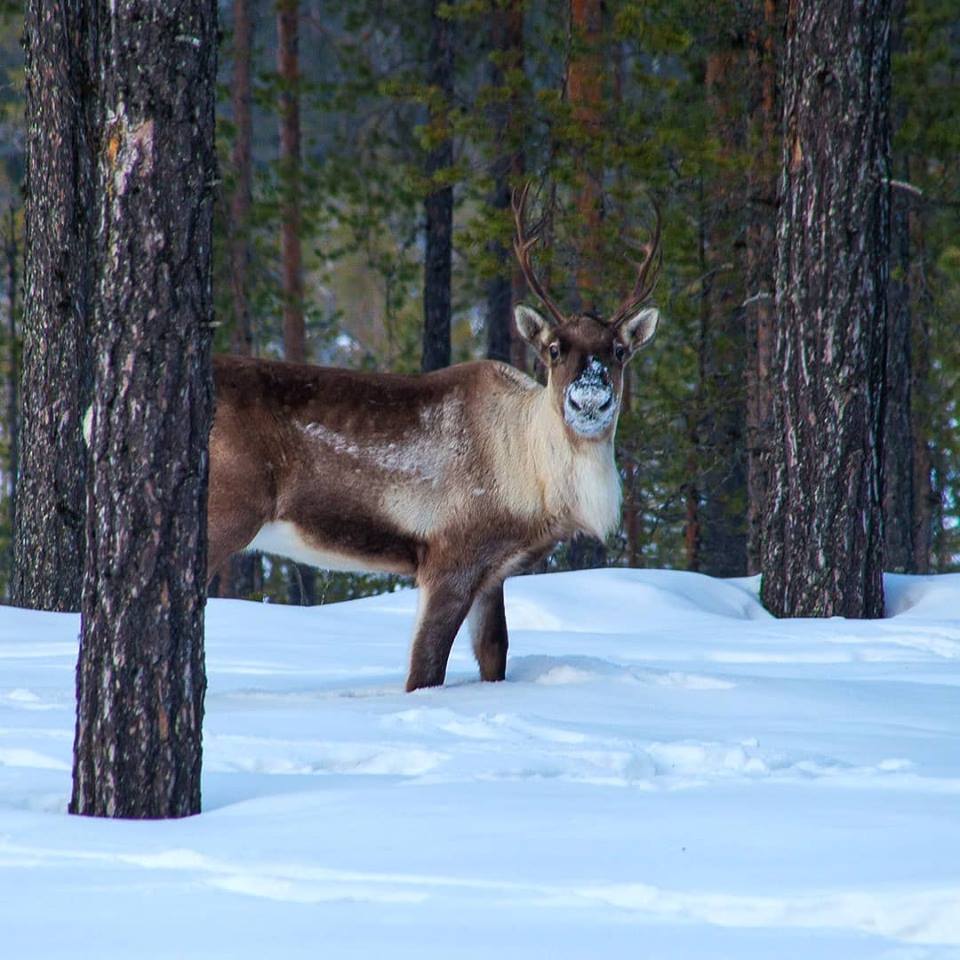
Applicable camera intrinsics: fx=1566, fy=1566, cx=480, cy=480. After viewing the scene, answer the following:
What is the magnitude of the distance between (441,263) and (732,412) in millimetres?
3456

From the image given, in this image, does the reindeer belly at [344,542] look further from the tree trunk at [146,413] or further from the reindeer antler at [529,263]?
the tree trunk at [146,413]

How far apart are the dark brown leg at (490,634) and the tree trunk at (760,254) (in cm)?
536

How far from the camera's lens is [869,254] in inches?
335

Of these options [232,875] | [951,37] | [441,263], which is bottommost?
[232,875]

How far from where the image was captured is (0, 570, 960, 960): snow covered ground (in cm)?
294

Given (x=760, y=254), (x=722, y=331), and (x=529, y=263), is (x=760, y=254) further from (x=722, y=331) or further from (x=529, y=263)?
(x=529, y=263)

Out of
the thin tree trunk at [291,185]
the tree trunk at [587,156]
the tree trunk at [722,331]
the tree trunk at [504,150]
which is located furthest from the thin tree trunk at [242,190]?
the tree trunk at [722,331]

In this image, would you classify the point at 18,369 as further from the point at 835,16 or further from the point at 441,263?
the point at 835,16

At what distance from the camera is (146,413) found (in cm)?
388

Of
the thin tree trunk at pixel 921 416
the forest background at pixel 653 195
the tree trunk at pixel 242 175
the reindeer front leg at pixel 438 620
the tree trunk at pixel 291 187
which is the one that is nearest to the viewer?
the reindeer front leg at pixel 438 620

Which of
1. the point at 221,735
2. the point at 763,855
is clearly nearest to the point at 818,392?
the point at 221,735

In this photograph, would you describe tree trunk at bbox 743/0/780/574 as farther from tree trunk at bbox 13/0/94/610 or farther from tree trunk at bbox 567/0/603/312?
tree trunk at bbox 13/0/94/610

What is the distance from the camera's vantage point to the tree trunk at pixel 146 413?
153 inches

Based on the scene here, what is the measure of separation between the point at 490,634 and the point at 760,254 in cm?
Answer: 626
